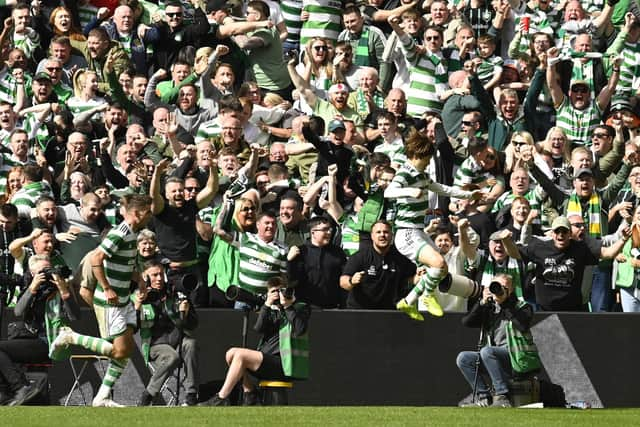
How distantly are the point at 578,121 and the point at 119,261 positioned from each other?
709cm

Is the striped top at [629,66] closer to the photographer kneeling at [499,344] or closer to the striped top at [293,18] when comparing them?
the striped top at [293,18]

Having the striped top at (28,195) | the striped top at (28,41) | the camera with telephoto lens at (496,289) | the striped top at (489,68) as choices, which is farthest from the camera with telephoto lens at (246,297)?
the striped top at (28,41)

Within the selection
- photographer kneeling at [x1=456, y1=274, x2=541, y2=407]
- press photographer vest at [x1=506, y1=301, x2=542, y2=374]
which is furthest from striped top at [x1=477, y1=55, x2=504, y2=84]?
press photographer vest at [x1=506, y1=301, x2=542, y2=374]

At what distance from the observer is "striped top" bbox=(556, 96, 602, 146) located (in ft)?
63.9

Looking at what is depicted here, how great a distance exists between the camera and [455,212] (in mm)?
17500

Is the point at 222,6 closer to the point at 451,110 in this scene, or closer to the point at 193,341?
the point at 451,110

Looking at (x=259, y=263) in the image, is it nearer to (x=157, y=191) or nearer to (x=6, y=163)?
(x=157, y=191)

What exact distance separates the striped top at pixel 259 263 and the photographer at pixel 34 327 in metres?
1.78

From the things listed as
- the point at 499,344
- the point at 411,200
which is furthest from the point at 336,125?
the point at 499,344

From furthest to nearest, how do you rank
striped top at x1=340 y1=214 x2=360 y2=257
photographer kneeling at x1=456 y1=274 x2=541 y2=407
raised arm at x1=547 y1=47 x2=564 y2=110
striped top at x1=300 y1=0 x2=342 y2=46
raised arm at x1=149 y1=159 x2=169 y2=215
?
1. striped top at x1=300 y1=0 x2=342 y2=46
2. raised arm at x1=547 y1=47 x2=564 y2=110
3. striped top at x1=340 y1=214 x2=360 y2=257
4. raised arm at x1=149 y1=159 x2=169 y2=215
5. photographer kneeling at x1=456 y1=274 x2=541 y2=407

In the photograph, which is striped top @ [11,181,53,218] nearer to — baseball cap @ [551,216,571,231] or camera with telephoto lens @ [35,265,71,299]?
camera with telephoto lens @ [35,265,71,299]

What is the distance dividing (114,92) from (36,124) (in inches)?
40.9

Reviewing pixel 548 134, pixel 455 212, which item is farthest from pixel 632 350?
pixel 548 134

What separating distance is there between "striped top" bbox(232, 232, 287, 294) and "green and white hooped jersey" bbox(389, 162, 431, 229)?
3.99ft
